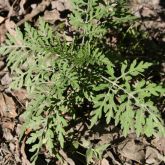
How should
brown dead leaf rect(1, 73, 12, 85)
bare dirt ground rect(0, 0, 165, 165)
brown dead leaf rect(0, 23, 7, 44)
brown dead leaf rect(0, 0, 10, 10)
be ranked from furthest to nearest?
brown dead leaf rect(0, 0, 10, 10)
brown dead leaf rect(0, 23, 7, 44)
brown dead leaf rect(1, 73, 12, 85)
bare dirt ground rect(0, 0, 165, 165)

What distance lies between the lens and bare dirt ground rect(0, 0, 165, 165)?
496cm

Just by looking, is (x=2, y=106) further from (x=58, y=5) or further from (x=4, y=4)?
(x=58, y=5)

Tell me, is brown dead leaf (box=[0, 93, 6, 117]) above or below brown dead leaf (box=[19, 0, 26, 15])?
below

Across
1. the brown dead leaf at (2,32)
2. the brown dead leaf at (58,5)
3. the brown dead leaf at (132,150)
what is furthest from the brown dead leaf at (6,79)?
the brown dead leaf at (132,150)

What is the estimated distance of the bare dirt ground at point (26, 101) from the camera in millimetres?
4961

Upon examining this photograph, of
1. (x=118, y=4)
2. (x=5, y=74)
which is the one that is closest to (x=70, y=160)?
(x=5, y=74)

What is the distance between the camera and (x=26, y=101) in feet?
17.4

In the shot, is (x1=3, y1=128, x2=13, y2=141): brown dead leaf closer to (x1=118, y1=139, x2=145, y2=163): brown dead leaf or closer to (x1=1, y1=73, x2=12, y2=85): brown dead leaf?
(x1=1, y1=73, x2=12, y2=85): brown dead leaf

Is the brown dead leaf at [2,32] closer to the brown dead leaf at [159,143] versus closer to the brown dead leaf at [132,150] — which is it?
the brown dead leaf at [132,150]

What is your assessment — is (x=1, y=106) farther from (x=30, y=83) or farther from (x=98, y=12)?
(x=98, y=12)

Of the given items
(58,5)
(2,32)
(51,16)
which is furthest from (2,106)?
(58,5)

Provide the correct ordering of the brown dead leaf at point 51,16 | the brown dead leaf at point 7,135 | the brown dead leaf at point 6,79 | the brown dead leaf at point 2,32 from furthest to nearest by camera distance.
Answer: the brown dead leaf at point 51,16, the brown dead leaf at point 2,32, the brown dead leaf at point 6,79, the brown dead leaf at point 7,135

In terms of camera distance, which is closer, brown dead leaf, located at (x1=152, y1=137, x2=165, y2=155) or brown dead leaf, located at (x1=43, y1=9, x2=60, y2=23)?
brown dead leaf, located at (x1=152, y1=137, x2=165, y2=155)

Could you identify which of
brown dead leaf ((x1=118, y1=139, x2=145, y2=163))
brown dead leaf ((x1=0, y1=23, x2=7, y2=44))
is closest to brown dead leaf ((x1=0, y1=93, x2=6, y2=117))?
brown dead leaf ((x1=0, y1=23, x2=7, y2=44))
